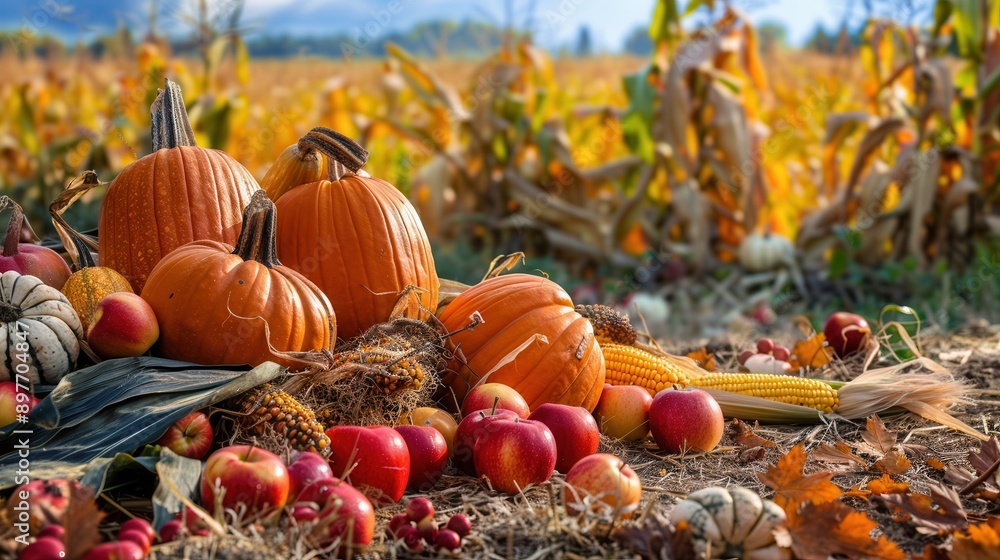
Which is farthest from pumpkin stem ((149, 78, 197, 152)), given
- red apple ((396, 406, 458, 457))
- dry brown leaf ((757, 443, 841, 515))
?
dry brown leaf ((757, 443, 841, 515))

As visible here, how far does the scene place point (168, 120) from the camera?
2.79 meters

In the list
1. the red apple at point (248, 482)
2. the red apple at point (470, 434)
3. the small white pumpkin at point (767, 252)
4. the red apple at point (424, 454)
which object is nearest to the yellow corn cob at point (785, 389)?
the red apple at point (470, 434)

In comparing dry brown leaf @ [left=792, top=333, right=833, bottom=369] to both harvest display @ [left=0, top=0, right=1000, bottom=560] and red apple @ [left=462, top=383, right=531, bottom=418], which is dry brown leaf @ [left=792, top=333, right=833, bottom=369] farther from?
red apple @ [left=462, top=383, right=531, bottom=418]

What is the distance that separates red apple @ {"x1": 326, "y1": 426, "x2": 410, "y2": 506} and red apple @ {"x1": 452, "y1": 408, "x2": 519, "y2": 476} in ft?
0.69

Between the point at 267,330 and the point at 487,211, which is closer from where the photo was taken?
the point at 267,330

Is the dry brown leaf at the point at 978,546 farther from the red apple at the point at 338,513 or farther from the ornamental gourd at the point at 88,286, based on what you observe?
the ornamental gourd at the point at 88,286

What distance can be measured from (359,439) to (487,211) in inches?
235

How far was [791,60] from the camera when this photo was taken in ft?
49.2

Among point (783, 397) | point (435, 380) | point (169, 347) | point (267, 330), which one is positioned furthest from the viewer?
point (783, 397)

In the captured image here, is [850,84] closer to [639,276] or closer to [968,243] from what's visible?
[968,243]

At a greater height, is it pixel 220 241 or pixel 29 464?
pixel 220 241

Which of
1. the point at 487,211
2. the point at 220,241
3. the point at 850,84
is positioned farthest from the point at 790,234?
the point at 220,241

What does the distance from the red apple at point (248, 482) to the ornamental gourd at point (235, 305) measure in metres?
0.48

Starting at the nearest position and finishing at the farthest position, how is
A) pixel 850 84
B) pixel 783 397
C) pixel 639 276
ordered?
pixel 783 397 < pixel 639 276 < pixel 850 84
